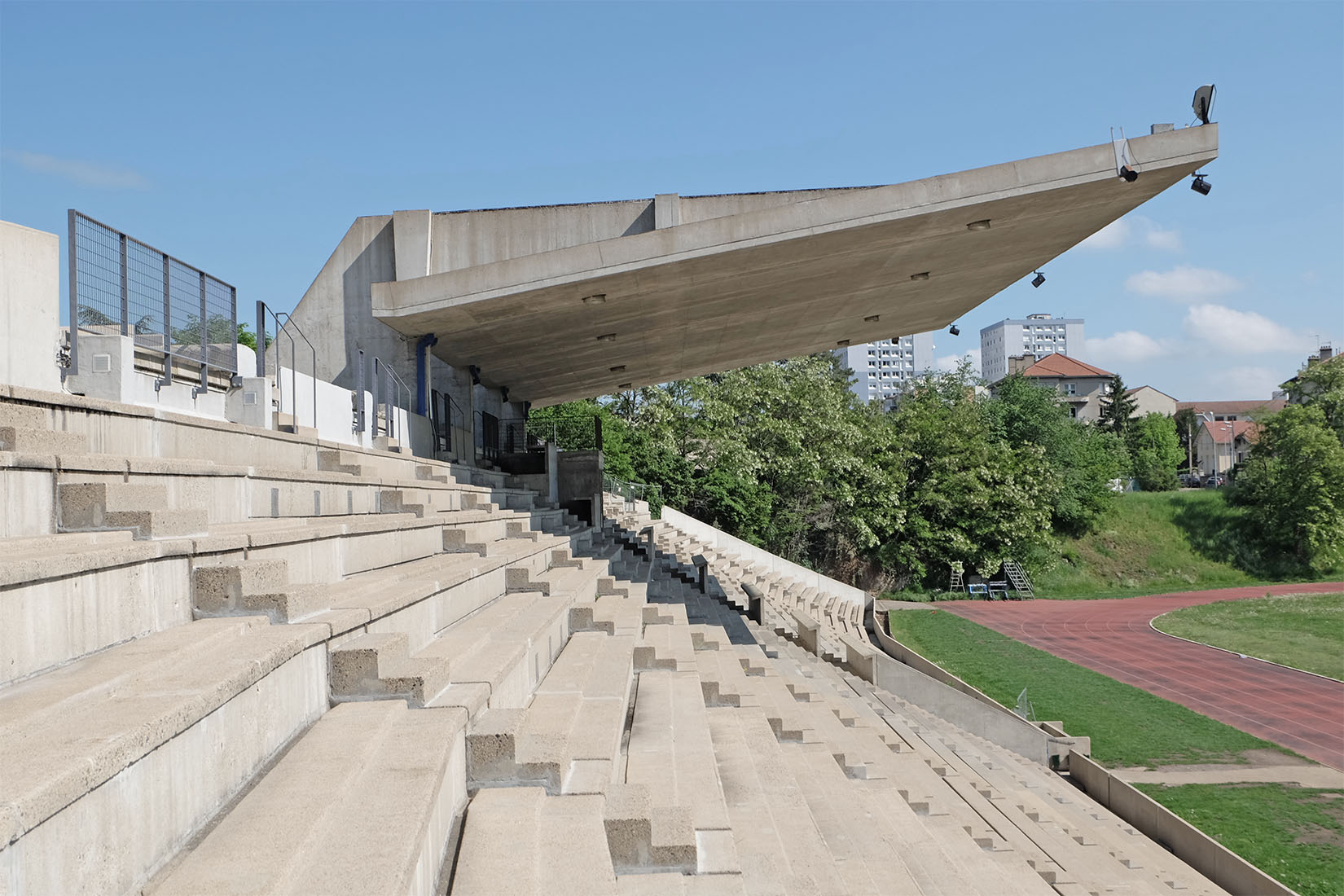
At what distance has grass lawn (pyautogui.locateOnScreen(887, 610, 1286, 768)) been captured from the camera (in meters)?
15.5

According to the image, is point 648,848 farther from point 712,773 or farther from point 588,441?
point 588,441

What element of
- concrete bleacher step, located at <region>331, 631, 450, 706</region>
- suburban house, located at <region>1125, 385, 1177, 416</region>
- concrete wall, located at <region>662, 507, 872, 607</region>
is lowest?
concrete wall, located at <region>662, 507, 872, 607</region>

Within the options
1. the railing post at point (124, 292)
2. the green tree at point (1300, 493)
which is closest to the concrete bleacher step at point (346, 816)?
the railing post at point (124, 292)

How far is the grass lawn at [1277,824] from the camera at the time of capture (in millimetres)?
10492

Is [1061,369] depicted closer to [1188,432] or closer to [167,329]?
[1188,432]

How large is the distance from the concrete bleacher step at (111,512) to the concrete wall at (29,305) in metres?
2.54

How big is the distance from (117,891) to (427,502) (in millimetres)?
6460

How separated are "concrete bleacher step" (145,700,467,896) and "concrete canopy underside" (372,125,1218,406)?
10.3 meters

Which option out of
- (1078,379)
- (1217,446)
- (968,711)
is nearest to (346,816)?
(968,711)

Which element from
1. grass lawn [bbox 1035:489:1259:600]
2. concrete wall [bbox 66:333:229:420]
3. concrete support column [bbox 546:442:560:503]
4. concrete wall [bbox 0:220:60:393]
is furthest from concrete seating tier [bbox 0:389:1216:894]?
grass lawn [bbox 1035:489:1259:600]

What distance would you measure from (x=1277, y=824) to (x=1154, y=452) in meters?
72.1

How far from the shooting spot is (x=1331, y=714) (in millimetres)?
18766

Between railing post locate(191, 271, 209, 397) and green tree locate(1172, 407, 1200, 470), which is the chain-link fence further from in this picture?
green tree locate(1172, 407, 1200, 470)

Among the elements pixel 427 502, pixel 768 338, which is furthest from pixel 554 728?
Result: pixel 768 338
